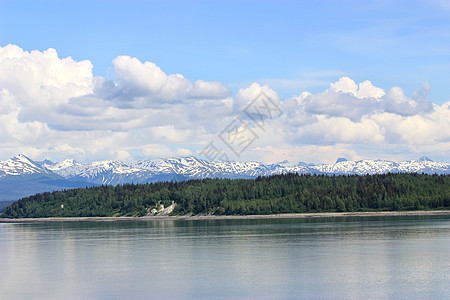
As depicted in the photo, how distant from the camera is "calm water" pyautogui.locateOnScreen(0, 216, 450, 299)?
57.8 m

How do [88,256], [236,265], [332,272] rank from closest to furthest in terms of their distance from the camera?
[332,272], [236,265], [88,256]

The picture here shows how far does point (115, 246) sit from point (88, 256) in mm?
15607

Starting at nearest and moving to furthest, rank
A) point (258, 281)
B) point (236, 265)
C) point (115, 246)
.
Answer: point (258, 281), point (236, 265), point (115, 246)

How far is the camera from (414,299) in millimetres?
51688

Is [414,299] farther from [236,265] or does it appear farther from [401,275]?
[236,265]

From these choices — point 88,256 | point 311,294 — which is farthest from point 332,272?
point 88,256

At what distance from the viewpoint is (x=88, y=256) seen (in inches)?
3735

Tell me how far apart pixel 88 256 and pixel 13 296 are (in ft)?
119

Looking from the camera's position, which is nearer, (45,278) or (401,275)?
(401,275)

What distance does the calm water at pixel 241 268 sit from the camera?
190 feet

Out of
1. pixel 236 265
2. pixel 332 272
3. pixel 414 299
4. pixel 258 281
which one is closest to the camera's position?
pixel 414 299

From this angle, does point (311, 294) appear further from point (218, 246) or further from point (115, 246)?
point (115, 246)

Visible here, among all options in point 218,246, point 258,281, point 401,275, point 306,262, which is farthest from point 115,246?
point 401,275

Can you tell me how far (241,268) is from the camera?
73562 mm
